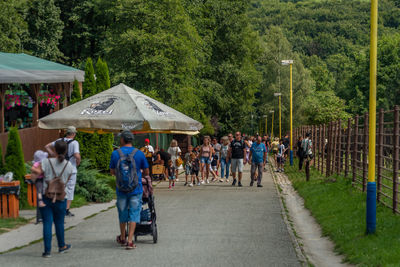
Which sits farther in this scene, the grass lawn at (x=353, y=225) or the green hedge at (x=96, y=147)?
the green hedge at (x=96, y=147)

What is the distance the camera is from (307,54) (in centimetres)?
16562

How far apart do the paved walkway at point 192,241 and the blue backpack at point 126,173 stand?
3.05 feet

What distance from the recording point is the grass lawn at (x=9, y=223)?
1210cm

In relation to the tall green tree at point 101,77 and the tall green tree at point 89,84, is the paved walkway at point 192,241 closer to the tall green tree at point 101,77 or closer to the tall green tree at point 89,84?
the tall green tree at point 89,84

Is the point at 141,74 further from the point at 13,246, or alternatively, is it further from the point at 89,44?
the point at 13,246

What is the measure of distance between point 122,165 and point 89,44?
4340 centimetres

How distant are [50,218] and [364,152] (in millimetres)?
10051

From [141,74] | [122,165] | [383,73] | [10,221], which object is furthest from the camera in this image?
[383,73]

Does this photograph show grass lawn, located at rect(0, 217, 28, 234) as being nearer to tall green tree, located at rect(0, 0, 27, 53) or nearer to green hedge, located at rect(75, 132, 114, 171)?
green hedge, located at rect(75, 132, 114, 171)

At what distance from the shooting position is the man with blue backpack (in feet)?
31.5

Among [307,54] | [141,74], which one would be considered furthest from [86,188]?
[307,54]

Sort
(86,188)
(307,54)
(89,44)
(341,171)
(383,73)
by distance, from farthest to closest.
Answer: (307,54)
(383,73)
(89,44)
(341,171)
(86,188)

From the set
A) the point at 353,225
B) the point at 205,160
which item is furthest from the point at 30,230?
the point at 205,160

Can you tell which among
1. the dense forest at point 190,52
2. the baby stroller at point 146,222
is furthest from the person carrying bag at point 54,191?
the dense forest at point 190,52
